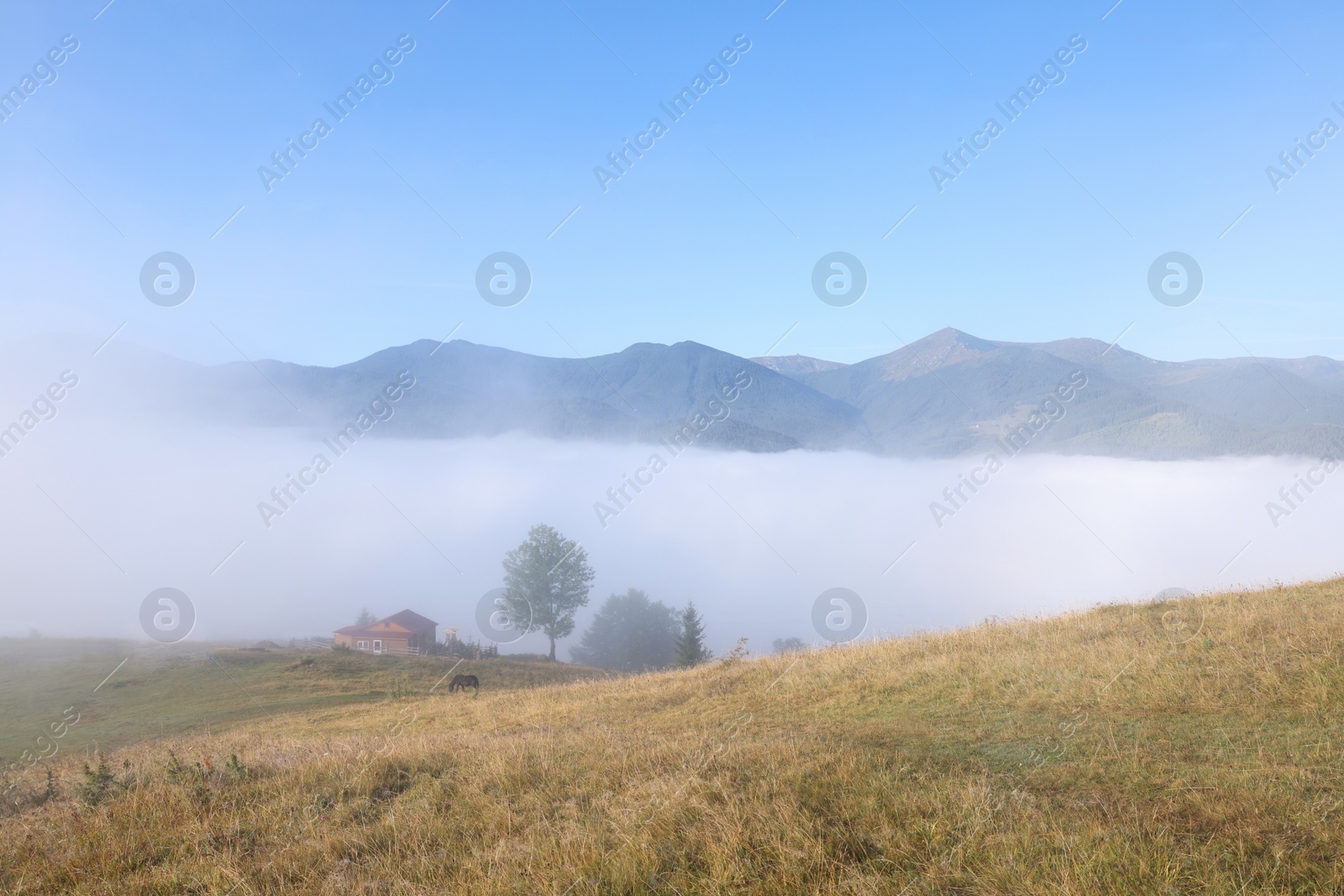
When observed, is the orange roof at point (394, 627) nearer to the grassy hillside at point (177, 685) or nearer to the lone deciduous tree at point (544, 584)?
the lone deciduous tree at point (544, 584)

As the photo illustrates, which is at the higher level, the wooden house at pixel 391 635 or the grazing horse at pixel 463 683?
the grazing horse at pixel 463 683

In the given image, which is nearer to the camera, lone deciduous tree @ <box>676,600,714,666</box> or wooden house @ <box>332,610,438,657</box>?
lone deciduous tree @ <box>676,600,714,666</box>

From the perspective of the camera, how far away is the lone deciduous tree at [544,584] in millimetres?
73000

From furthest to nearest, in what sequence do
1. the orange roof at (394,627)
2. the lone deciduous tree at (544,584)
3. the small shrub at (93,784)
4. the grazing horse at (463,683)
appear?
the lone deciduous tree at (544,584)
the orange roof at (394,627)
the grazing horse at (463,683)
the small shrub at (93,784)

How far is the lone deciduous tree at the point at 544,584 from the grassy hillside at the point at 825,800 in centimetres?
6256

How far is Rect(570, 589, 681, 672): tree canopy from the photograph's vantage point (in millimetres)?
97125

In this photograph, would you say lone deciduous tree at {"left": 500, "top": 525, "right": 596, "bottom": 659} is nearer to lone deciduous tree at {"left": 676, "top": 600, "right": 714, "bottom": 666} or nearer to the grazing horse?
lone deciduous tree at {"left": 676, "top": 600, "right": 714, "bottom": 666}

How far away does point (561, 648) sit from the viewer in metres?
110

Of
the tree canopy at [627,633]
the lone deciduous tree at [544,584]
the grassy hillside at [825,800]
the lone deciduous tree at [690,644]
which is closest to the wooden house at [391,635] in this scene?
the lone deciduous tree at [544,584]

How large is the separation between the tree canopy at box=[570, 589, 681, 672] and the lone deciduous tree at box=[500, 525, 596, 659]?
2224 cm

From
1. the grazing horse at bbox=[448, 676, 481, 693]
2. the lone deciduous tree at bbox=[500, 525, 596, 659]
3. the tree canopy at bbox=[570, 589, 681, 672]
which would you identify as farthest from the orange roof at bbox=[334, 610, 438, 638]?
the grazing horse at bbox=[448, 676, 481, 693]

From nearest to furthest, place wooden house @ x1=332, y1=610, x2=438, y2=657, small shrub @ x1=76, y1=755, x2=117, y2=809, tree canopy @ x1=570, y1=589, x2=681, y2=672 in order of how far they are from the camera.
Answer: small shrub @ x1=76, y1=755, x2=117, y2=809 < wooden house @ x1=332, y1=610, x2=438, y2=657 < tree canopy @ x1=570, y1=589, x2=681, y2=672

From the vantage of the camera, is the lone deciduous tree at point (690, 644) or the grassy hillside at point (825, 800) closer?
the grassy hillside at point (825, 800)

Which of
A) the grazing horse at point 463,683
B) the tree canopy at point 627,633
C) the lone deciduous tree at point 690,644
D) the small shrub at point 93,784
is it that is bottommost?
the tree canopy at point 627,633
